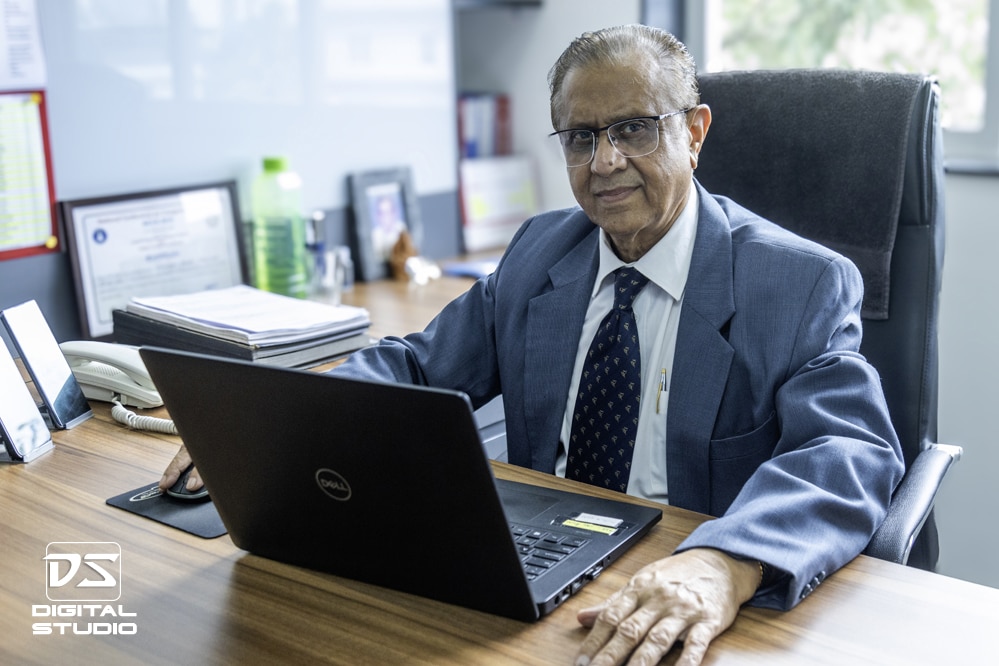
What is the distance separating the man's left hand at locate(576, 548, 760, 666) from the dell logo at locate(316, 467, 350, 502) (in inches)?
9.8

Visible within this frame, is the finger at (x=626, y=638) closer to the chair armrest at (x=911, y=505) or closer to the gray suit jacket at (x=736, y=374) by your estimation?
the gray suit jacket at (x=736, y=374)

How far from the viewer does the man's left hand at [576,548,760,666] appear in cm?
95

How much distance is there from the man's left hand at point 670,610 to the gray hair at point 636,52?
0.71m

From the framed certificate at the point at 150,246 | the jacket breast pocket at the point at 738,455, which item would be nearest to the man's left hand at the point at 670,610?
the jacket breast pocket at the point at 738,455

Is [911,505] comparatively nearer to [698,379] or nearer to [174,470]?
[698,379]

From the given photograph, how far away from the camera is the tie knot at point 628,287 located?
1511 millimetres

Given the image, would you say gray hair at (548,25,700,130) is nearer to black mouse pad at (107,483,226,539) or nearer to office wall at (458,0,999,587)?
black mouse pad at (107,483,226,539)

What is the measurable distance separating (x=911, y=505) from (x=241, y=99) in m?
1.58

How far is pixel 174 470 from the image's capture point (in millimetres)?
1382

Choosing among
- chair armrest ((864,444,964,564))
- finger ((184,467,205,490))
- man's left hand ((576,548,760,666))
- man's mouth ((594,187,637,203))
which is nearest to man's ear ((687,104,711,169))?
man's mouth ((594,187,637,203))

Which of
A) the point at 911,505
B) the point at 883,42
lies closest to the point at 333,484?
the point at 911,505

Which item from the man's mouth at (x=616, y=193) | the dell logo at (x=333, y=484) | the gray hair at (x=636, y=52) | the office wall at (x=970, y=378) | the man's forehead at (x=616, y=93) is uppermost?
the gray hair at (x=636, y=52)

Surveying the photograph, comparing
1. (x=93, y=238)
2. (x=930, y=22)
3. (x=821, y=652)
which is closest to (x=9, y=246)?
(x=93, y=238)

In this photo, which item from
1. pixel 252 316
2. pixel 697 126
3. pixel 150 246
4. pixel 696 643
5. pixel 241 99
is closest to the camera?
pixel 696 643
